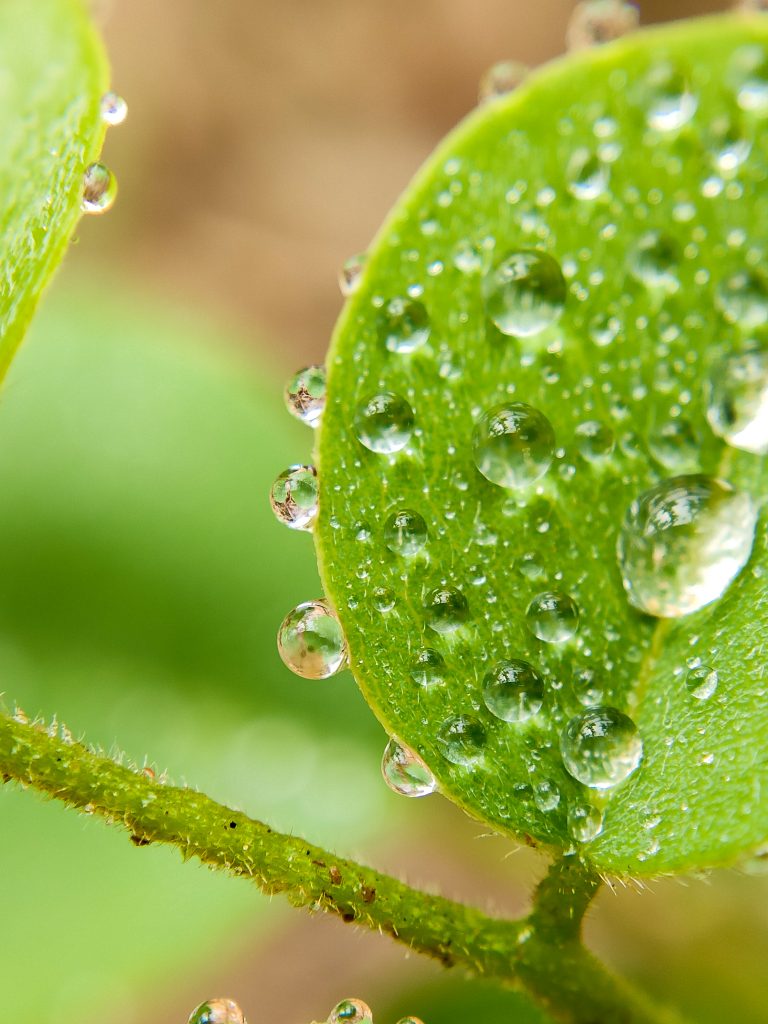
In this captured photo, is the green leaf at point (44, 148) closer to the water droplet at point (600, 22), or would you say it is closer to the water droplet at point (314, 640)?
the water droplet at point (314, 640)

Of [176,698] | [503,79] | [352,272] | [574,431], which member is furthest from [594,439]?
[176,698]

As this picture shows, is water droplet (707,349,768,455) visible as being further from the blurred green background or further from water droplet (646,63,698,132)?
the blurred green background

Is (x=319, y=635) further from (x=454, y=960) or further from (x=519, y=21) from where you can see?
(x=519, y=21)

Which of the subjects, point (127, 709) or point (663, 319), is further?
point (127, 709)

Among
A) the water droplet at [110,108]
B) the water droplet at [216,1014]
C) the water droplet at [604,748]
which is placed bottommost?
the water droplet at [216,1014]

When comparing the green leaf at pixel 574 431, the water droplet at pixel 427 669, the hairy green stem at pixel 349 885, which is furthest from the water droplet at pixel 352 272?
the hairy green stem at pixel 349 885

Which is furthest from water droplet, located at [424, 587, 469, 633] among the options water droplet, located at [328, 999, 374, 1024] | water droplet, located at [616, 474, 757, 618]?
water droplet, located at [328, 999, 374, 1024]

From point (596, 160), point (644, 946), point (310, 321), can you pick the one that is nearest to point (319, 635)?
point (596, 160)
